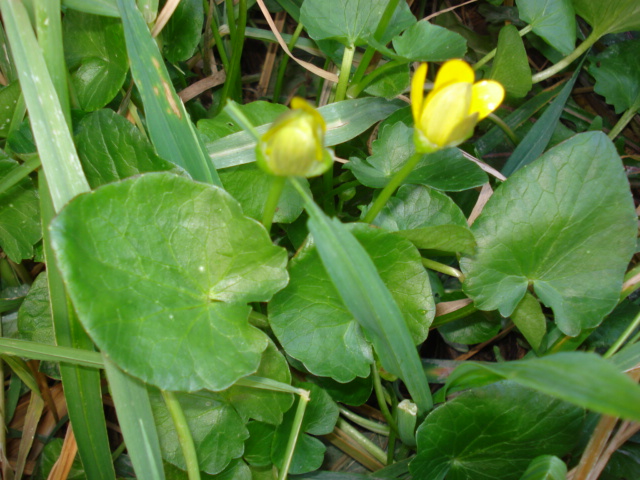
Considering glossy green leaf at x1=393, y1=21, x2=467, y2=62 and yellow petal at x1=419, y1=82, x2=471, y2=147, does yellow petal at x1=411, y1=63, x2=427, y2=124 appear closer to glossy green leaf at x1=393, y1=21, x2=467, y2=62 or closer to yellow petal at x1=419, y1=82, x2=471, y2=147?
yellow petal at x1=419, y1=82, x2=471, y2=147

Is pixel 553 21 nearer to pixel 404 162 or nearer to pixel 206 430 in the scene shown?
pixel 404 162

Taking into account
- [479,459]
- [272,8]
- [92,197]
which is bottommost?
[479,459]

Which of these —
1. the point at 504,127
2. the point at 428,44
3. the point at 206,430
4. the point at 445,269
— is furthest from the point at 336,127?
the point at 206,430

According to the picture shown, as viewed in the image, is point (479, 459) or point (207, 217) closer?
point (207, 217)

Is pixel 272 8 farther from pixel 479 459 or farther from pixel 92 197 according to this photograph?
pixel 479 459

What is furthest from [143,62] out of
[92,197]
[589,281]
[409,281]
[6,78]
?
[589,281]

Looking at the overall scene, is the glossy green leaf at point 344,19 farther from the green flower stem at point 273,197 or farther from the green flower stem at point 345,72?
the green flower stem at point 273,197
